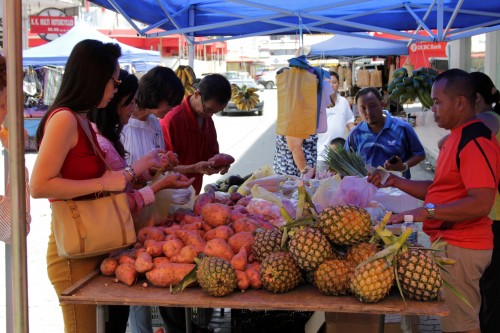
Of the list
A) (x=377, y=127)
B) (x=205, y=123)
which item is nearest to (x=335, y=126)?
(x=377, y=127)

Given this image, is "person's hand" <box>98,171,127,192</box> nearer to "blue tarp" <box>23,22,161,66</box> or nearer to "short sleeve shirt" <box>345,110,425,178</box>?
"short sleeve shirt" <box>345,110,425,178</box>

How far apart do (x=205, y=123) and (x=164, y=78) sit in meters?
1.18

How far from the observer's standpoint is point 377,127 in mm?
6137

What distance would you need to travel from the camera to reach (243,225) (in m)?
3.53

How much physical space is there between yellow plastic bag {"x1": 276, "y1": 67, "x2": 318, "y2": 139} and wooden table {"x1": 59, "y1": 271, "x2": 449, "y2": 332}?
334 cm

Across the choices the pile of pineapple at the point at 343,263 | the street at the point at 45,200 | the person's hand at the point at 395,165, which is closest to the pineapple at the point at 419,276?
the pile of pineapple at the point at 343,263

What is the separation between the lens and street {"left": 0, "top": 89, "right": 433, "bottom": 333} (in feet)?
19.5

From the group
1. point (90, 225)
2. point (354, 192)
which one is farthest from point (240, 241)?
point (354, 192)

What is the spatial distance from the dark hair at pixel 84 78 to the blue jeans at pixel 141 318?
1.87 m

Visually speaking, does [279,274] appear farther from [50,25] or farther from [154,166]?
[50,25]

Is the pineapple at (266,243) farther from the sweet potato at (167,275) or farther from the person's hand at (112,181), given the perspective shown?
the person's hand at (112,181)

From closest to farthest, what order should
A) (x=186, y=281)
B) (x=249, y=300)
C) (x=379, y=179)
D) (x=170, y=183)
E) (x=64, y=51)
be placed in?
1. (x=249, y=300)
2. (x=186, y=281)
3. (x=170, y=183)
4. (x=379, y=179)
5. (x=64, y=51)

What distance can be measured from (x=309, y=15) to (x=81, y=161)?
414cm

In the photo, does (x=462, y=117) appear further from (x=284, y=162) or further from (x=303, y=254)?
(x=284, y=162)
